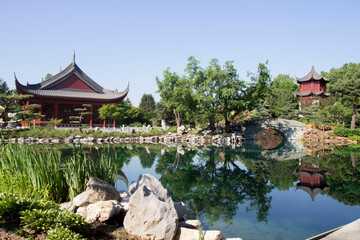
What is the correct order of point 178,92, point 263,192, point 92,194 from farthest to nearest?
point 178,92
point 263,192
point 92,194

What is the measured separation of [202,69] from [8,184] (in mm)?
20170

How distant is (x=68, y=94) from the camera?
1009 inches

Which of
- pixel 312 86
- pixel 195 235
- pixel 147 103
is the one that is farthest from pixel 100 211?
pixel 312 86

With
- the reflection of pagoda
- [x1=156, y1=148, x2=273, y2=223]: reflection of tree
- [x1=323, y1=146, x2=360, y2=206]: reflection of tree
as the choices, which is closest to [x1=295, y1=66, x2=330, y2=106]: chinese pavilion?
[x1=323, y1=146, x2=360, y2=206]: reflection of tree

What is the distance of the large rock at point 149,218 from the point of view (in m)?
3.26

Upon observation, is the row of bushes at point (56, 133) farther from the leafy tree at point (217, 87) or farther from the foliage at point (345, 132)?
the foliage at point (345, 132)

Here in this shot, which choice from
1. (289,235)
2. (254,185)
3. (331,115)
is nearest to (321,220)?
(289,235)

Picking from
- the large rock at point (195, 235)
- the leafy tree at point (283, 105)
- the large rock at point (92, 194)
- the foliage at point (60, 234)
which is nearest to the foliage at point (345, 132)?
the leafy tree at point (283, 105)

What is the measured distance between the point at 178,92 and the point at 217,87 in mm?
3242

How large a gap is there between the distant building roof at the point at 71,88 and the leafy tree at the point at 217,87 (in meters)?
8.51

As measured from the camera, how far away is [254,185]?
7797 mm

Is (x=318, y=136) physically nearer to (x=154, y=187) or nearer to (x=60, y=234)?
(x=154, y=187)

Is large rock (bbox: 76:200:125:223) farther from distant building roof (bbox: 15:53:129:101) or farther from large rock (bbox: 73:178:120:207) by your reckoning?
distant building roof (bbox: 15:53:129:101)

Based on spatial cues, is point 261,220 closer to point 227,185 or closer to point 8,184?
point 227,185
